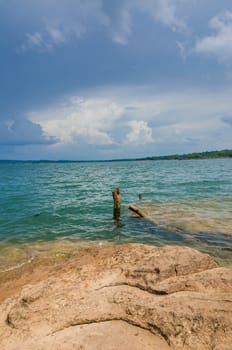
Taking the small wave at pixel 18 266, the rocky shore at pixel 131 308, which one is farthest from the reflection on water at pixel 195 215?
the rocky shore at pixel 131 308

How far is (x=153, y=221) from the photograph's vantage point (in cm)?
1570

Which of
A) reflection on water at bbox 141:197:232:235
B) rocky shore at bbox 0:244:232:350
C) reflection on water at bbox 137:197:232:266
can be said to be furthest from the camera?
reflection on water at bbox 141:197:232:235

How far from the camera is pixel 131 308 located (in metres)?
4.38

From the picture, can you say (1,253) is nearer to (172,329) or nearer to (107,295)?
(107,295)

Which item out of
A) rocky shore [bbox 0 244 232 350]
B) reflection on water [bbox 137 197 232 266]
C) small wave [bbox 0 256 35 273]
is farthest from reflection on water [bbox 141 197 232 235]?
rocky shore [bbox 0 244 232 350]

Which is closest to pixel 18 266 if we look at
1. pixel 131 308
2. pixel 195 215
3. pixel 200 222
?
pixel 131 308

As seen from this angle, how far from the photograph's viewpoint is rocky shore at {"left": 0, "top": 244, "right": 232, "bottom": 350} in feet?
12.2

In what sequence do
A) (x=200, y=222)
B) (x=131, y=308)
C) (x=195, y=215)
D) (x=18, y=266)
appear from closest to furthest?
(x=131, y=308) → (x=18, y=266) → (x=200, y=222) → (x=195, y=215)

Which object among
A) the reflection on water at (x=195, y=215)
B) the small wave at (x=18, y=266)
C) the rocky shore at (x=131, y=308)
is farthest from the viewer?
the reflection on water at (x=195, y=215)

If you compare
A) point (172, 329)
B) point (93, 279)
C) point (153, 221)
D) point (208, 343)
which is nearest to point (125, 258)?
point (93, 279)

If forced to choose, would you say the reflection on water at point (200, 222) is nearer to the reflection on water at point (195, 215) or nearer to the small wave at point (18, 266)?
the reflection on water at point (195, 215)

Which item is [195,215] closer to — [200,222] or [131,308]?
[200,222]

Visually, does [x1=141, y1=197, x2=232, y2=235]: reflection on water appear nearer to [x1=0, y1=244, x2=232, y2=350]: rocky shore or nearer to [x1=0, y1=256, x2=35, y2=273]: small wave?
[x1=0, y1=256, x2=35, y2=273]: small wave

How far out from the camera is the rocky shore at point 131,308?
371 centimetres
